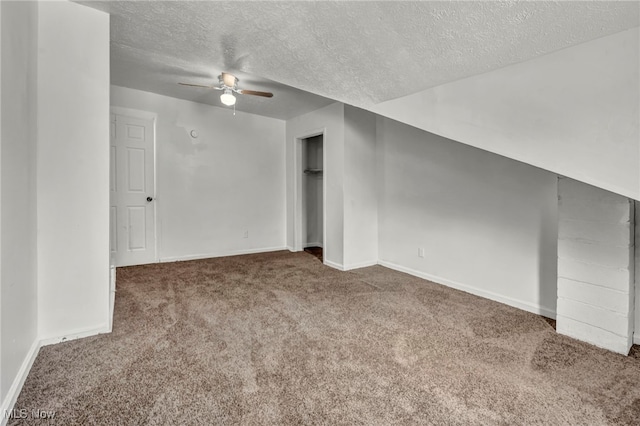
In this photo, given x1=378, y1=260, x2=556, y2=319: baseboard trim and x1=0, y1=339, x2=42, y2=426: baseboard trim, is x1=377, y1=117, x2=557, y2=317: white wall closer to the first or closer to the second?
x1=378, y1=260, x2=556, y2=319: baseboard trim

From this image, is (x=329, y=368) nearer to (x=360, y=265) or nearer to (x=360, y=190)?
(x=360, y=265)

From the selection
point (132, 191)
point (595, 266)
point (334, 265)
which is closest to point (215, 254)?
point (132, 191)

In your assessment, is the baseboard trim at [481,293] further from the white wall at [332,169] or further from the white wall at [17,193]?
the white wall at [17,193]

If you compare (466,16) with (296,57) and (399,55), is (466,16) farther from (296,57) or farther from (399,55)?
(296,57)

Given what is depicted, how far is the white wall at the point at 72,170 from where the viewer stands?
1.96 m

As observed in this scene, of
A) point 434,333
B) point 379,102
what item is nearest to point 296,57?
point 379,102

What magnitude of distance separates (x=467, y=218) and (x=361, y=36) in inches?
90.2

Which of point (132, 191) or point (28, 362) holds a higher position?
point (132, 191)

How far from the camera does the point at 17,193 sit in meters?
1.58

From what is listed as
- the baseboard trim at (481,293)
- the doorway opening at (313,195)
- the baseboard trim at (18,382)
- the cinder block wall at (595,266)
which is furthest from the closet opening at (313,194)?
the baseboard trim at (18,382)

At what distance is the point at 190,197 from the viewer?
443 cm

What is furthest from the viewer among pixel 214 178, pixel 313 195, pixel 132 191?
pixel 313 195

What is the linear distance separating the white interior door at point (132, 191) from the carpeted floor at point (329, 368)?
141cm

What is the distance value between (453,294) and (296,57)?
2.62 meters
